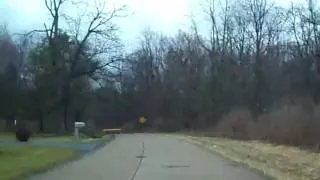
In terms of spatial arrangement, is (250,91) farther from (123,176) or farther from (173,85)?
(123,176)

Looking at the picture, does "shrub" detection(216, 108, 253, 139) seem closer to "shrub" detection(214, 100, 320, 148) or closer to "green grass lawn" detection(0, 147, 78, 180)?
"shrub" detection(214, 100, 320, 148)

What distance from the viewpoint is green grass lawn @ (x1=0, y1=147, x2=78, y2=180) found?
1684 cm

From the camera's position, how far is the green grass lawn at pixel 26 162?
16839mm

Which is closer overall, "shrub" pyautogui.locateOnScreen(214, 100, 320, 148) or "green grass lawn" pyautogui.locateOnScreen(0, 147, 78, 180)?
"green grass lawn" pyautogui.locateOnScreen(0, 147, 78, 180)

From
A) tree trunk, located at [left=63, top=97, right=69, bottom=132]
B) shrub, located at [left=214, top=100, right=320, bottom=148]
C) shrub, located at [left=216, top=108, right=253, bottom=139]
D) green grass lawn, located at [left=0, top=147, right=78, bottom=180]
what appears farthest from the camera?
tree trunk, located at [left=63, top=97, right=69, bottom=132]

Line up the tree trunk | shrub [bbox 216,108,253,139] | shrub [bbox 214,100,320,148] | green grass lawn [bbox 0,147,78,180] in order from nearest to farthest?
1. green grass lawn [bbox 0,147,78,180]
2. shrub [bbox 214,100,320,148]
3. shrub [bbox 216,108,253,139]
4. the tree trunk

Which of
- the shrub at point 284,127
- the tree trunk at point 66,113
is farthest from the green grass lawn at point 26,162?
the tree trunk at point 66,113

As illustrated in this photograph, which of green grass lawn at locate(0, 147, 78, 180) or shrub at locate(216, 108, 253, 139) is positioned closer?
green grass lawn at locate(0, 147, 78, 180)

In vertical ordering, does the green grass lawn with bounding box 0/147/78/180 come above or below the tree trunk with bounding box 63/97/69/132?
below

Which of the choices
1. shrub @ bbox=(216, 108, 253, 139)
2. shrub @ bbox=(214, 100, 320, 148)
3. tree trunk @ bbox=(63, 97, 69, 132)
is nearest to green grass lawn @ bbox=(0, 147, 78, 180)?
shrub @ bbox=(214, 100, 320, 148)

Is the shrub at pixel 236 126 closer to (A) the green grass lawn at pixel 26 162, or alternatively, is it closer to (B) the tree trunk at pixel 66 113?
(B) the tree trunk at pixel 66 113

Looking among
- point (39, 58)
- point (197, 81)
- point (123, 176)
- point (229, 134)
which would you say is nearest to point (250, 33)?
point (197, 81)

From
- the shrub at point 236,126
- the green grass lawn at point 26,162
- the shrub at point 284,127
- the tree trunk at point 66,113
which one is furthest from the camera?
the tree trunk at point 66,113

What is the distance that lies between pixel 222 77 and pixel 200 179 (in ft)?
188
